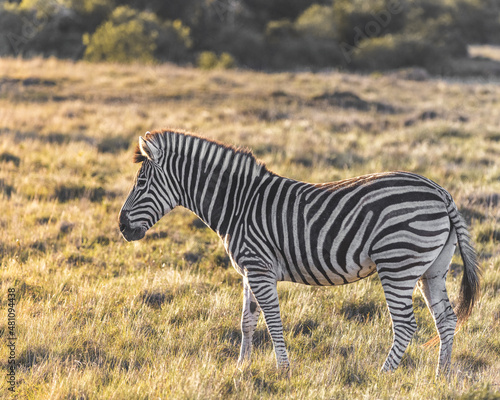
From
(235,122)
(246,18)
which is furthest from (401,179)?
(246,18)

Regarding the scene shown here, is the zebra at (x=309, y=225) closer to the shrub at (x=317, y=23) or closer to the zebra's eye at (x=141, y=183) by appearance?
the zebra's eye at (x=141, y=183)

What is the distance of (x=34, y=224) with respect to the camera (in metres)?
8.10

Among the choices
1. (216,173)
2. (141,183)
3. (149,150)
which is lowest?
(141,183)

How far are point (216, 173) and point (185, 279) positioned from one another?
2.00 meters

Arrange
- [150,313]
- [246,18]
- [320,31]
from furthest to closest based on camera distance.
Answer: [246,18], [320,31], [150,313]

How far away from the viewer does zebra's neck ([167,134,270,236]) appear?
4.79 m

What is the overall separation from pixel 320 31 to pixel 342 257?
157ft

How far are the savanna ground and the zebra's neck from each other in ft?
4.38

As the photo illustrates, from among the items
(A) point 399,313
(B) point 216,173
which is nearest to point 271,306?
(A) point 399,313

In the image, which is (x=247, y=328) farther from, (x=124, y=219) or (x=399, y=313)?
(x=124, y=219)

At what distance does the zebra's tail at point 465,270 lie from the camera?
14.6 feet

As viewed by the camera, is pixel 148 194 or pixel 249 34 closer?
pixel 148 194

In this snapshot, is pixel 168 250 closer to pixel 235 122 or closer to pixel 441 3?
pixel 235 122

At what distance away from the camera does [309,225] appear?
4.45 m
